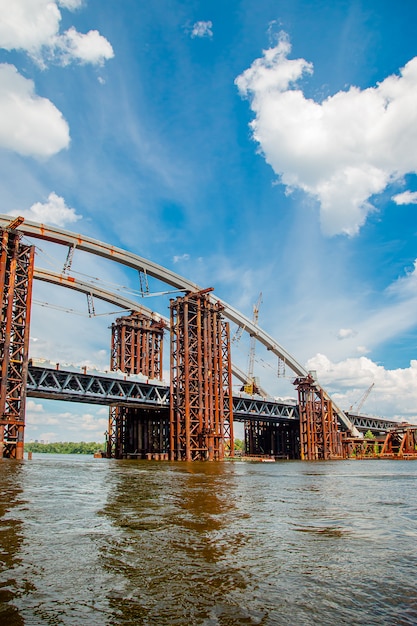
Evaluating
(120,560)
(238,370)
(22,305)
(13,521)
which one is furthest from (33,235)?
(238,370)

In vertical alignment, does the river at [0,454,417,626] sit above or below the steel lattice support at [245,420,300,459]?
above

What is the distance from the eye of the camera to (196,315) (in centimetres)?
8188

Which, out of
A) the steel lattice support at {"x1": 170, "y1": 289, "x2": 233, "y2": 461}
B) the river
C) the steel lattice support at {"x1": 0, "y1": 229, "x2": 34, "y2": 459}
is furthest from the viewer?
the steel lattice support at {"x1": 170, "y1": 289, "x2": 233, "y2": 461}

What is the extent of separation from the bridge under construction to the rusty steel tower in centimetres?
22

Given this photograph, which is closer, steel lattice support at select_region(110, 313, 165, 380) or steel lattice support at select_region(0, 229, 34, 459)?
steel lattice support at select_region(0, 229, 34, 459)

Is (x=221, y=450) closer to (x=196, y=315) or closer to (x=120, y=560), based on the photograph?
(x=196, y=315)

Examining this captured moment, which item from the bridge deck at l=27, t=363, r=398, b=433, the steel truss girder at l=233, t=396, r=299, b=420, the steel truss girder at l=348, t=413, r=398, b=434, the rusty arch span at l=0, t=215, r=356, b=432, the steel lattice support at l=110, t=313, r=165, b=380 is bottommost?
the steel truss girder at l=348, t=413, r=398, b=434

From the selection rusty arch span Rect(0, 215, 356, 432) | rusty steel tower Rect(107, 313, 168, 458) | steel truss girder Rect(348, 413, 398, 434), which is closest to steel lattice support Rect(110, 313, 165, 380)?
rusty steel tower Rect(107, 313, 168, 458)

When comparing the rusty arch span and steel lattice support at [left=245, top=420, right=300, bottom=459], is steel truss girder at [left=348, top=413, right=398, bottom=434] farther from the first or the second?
the rusty arch span

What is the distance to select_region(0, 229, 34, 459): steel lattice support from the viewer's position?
177 ft

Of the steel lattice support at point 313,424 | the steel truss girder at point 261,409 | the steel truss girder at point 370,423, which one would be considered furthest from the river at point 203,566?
the steel truss girder at point 370,423

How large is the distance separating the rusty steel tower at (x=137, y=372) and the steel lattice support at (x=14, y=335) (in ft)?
108

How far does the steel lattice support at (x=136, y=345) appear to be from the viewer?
336ft

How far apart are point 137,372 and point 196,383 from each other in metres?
28.0
